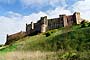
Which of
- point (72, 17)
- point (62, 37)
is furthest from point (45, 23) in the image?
point (62, 37)

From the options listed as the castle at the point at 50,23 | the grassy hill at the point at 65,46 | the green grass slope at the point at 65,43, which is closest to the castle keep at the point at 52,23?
the castle at the point at 50,23

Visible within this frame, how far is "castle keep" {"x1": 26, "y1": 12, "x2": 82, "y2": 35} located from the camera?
10088 cm

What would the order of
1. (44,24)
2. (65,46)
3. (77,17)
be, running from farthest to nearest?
1. (44,24)
2. (77,17)
3. (65,46)

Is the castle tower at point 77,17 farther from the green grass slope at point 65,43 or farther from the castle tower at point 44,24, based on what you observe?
the green grass slope at point 65,43

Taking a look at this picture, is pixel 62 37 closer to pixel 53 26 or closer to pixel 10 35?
pixel 53 26

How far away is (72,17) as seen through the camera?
4001 inches

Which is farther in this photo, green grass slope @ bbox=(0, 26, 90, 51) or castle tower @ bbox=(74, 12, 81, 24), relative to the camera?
castle tower @ bbox=(74, 12, 81, 24)

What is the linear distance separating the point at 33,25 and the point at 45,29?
9.30m

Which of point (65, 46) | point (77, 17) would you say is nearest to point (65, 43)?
point (65, 46)

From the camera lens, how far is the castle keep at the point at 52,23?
100875 millimetres

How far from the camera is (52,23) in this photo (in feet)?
344

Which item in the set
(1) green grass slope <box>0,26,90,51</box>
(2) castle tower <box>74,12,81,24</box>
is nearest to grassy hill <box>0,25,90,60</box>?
(1) green grass slope <box>0,26,90,51</box>

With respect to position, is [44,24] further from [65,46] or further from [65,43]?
[65,46]

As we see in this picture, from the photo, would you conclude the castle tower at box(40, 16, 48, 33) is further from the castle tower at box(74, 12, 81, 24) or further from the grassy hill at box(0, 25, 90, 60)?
the grassy hill at box(0, 25, 90, 60)
